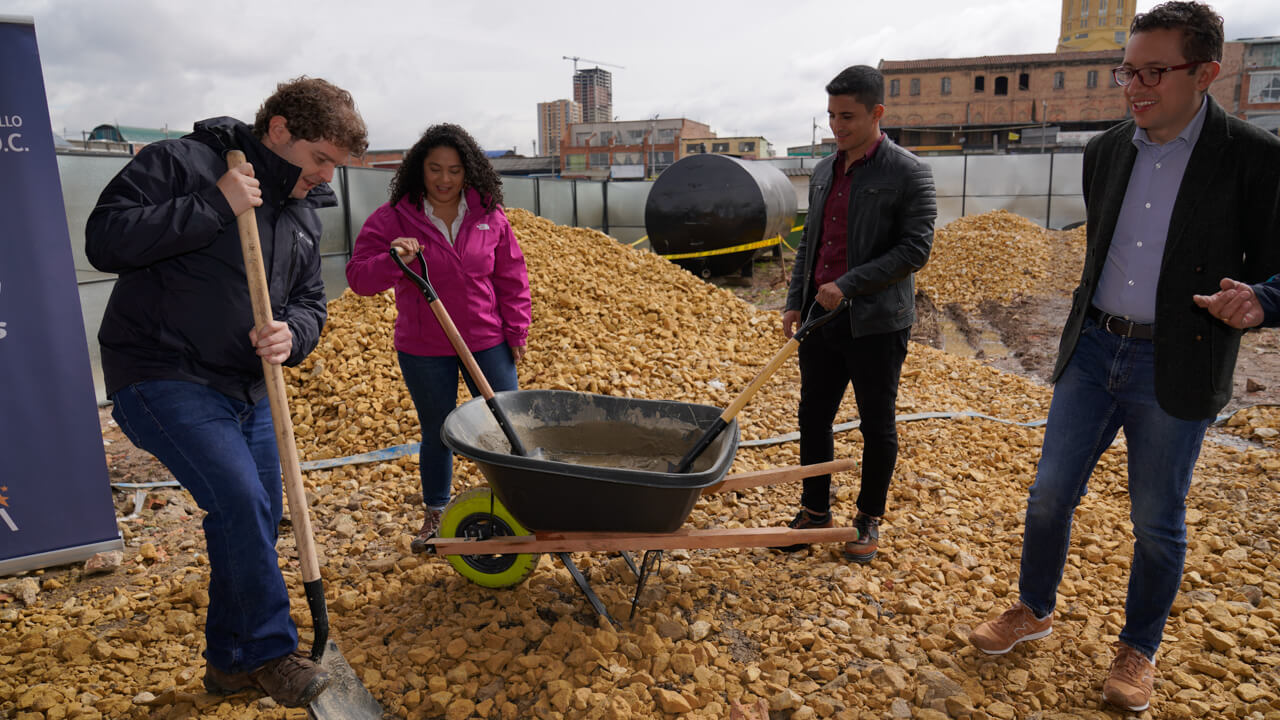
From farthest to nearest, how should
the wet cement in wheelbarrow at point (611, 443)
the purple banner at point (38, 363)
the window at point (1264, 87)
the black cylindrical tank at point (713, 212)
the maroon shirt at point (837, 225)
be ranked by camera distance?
the window at point (1264, 87) → the black cylindrical tank at point (713, 212) → the maroon shirt at point (837, 225) → the purple banner at point (38, 363) → the wet cement in wheelbarrow at point (611, 443)

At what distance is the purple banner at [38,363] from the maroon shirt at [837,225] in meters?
3.11

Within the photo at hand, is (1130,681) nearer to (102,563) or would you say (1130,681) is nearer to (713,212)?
(102,563)

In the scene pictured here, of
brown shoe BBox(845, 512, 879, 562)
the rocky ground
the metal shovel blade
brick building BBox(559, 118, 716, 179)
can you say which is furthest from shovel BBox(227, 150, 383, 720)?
brick building BBox(559, 118, 716, 179)

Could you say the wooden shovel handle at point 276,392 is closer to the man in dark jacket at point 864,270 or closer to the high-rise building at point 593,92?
the man in dark jacket at point 864,270

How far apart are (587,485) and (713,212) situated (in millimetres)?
10073

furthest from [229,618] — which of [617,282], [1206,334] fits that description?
[617,282]

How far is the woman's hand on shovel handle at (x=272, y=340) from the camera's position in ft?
7.14

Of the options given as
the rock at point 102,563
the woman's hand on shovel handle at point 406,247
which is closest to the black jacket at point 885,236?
the woman's hand on shovel handle at point 406,247

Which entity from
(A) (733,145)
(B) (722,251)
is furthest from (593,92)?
(B) (722,251)

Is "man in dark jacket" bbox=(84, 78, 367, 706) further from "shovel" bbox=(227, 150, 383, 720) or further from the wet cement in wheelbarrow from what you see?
the wet cement in wheelbarrow

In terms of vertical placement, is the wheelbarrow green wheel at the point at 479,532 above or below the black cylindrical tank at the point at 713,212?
below

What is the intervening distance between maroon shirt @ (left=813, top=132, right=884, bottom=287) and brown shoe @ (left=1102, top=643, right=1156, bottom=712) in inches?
66.9

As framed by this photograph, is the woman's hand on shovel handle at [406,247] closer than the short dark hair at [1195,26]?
No

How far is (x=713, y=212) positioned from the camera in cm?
1197
